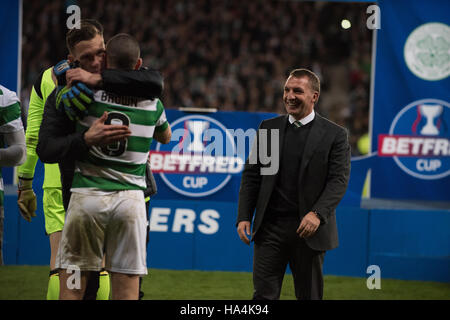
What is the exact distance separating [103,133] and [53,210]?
142cm

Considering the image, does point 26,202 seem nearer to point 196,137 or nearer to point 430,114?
point 196,137

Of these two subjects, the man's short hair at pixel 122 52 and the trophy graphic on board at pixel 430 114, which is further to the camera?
the trophy graphic on board at pixel 430 114

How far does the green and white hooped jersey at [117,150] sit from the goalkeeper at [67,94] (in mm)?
58

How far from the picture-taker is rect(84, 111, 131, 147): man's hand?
112 inches

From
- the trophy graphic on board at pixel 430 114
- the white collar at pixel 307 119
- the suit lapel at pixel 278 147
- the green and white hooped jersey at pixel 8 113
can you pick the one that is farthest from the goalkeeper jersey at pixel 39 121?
the trophy graphic on board at pixel 430 114

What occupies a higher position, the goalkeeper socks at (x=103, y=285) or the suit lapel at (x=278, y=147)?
the suit lapel at (x=278, y=147)

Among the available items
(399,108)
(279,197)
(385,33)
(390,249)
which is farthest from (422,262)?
(279,197)

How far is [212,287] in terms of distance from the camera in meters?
5.57

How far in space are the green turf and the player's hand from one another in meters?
2.57

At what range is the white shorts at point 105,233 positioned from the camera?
2.93m

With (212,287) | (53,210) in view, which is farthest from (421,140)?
(53,210)

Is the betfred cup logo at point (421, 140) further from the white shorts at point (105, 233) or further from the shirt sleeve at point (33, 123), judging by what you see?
the white shorts at point (105, 233)

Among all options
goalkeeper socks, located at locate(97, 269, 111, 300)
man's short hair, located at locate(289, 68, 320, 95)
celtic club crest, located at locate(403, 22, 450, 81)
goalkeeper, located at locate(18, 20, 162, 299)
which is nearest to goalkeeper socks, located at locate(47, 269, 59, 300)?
goalkeeper, located at locate(18, 20, 162, 299)
